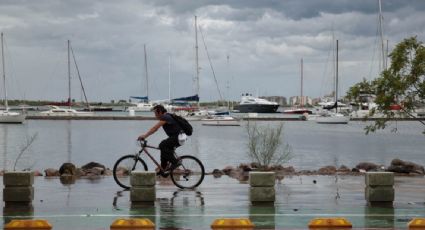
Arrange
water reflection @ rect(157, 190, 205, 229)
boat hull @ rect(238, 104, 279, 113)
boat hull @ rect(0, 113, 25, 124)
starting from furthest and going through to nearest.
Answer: boat hull @ rect(238, 104, 279, 113), boat hull @ rect(0, 113, 25, 124), water reflection @ rect(157, 190, 205, 229)

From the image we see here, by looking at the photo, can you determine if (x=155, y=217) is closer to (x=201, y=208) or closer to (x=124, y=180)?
(x=201, y=208)

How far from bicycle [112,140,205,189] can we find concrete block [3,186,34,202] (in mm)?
2811

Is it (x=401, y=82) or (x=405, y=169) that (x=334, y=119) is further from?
(x=401, y=82)

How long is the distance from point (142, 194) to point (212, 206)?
136cm

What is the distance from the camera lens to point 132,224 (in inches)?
434

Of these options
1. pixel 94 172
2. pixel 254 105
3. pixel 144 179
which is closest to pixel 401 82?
pixel 144 179

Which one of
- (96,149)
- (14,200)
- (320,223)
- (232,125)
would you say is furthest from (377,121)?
(232,125)

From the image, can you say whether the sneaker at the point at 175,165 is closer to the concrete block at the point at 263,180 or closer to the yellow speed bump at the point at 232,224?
the concrete block at the point at 263,180

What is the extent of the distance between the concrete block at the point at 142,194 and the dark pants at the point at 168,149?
2159 mm

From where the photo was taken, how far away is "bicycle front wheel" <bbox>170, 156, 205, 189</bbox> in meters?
16.0

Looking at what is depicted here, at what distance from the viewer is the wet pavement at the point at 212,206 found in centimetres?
1185

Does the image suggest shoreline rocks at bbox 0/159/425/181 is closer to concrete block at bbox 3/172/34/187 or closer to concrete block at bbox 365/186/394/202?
concrete block at bbox 365/186/394/202

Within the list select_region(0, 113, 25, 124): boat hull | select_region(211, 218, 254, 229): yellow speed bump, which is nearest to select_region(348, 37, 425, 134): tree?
select_region(211, 218, 254, 229): yellow speed bump

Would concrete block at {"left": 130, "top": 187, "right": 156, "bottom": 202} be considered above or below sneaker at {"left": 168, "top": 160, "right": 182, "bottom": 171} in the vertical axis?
below
